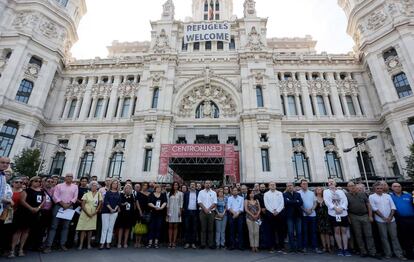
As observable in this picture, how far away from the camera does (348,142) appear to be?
23.5 m

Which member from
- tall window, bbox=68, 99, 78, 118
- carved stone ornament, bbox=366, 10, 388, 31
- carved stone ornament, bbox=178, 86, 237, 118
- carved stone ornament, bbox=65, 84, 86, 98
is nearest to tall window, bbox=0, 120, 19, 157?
tall window, bbox=68, 99, 78, 118

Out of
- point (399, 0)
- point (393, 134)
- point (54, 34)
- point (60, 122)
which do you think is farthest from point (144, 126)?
point (399, 0)

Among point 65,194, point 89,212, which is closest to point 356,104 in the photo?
point 89,212

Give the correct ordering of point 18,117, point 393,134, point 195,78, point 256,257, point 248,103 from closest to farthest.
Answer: point 256,257 → point 393,134 → point 18,117 → point 248,103 → point 195,78

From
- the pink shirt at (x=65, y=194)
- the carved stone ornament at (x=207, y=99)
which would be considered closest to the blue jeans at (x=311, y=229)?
the pink shirt at (x=65, y=194)

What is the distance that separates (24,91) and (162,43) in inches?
653

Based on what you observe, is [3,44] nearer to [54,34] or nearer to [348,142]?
[54,34]

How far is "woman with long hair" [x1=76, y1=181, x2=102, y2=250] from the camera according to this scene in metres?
7.19

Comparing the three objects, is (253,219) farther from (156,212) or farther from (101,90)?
(101,90)

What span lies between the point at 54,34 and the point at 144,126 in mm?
17926

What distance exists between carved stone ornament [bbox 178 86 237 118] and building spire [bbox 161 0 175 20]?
40.2 feet

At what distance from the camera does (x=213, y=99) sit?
26.0m

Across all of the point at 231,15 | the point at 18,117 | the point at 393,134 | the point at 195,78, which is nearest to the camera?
the point at 393,134

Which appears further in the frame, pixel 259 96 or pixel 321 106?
pixel 321 106
